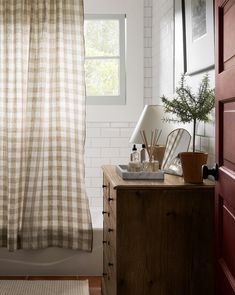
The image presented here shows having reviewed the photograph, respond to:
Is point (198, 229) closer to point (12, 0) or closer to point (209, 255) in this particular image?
point (209, 255)

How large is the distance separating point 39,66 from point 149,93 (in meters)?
1.12

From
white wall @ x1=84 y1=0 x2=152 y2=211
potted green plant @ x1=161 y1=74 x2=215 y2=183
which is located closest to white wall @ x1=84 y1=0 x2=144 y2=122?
white wall @ x1=84 y1=0 x2=152 y2=211

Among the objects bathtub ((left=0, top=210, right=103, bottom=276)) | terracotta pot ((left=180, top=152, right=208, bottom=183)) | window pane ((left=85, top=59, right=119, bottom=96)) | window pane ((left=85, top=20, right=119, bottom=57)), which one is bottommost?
bathtub ((left=0, top=210, right=103, bottom=276))

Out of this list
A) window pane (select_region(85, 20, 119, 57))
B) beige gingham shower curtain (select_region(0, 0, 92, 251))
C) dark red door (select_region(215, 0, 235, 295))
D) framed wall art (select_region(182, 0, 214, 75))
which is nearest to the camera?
dark red door (select_region(215, 0, 235, 295))

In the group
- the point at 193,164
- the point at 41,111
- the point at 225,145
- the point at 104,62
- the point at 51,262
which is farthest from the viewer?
the point at 104,62

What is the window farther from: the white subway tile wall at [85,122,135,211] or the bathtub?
the bathtub

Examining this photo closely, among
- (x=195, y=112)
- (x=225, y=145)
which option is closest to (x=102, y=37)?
(x=195, y=112)

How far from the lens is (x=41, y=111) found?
12.2 ft

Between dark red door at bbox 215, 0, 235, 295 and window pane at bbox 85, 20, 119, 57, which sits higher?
window pane at bbox 85, 20, 119, 57

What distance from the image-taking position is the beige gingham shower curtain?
369cm

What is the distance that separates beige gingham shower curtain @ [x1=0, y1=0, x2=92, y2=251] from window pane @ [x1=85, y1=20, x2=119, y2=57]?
0.79 metres

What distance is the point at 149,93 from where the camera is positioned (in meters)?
4.45

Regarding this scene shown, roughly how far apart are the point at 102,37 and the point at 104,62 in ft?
0.70

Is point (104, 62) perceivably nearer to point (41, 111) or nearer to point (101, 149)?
point (101, 149)
